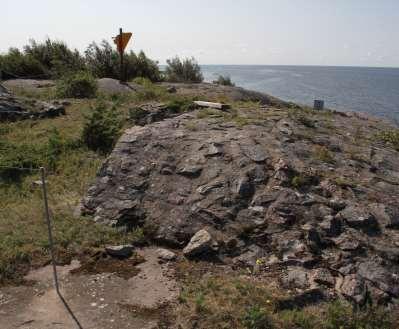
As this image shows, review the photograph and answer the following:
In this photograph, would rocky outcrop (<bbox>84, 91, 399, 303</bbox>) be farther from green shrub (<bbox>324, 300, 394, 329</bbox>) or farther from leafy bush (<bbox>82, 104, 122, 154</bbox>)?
leafy bush (<bbox>82, 104, 122, 154</bbox>)

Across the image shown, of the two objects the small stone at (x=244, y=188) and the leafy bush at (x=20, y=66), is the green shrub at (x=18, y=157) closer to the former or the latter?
the small stone at (x=244, y=188)

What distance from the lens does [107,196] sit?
9.60m

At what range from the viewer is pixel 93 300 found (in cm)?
673

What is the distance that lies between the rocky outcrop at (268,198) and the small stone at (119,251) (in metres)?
0.70

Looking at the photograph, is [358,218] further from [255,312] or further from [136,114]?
[136,114]

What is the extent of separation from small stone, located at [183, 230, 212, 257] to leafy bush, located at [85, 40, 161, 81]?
22.2 meters

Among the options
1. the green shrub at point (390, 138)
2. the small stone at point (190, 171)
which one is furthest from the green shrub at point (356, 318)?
the green shrub at point (390, 138)

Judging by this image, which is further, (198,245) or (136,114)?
(136,114)

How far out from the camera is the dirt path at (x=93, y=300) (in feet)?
20.5

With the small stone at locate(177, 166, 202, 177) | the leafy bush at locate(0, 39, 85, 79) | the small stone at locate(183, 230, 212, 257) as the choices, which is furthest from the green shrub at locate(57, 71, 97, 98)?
the small stone at locate(183, 230, 212, 257)

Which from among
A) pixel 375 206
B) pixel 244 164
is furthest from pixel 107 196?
pixel 375 206

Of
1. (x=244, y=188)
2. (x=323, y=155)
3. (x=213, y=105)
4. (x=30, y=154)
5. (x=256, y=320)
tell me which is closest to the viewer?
(x=256, y=320)

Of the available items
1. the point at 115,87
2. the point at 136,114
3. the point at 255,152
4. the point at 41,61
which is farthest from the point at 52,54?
the point at 255,152

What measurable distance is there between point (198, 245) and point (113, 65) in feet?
77.0
